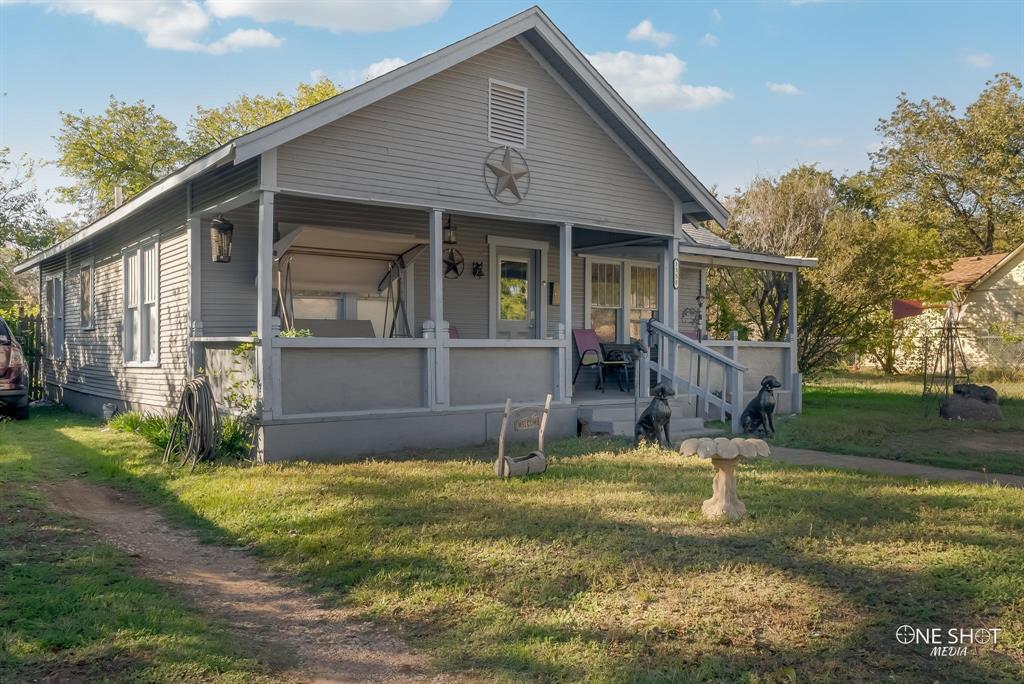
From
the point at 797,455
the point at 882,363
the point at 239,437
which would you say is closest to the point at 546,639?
the point at 239,437

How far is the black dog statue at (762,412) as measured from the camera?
11.2m

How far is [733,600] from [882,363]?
2941 centimetres

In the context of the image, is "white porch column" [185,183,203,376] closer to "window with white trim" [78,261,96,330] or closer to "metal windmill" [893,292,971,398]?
"window with white trim" [78,261,96,330]

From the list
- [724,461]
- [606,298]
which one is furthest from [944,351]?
[724,461]

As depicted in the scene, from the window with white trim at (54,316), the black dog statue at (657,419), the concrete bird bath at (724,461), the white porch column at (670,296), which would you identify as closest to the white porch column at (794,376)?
the white porch column at (670,296)

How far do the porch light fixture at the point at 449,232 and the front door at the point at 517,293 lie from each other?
1349 millimetres

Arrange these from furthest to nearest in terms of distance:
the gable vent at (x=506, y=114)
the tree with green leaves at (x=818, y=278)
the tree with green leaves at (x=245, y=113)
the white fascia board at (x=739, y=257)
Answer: the tree with green leaves at (x=245, y=113), the tree with green leaves at (x=818, y=278), the white fascia board at (x=739, y=257), the gable vent at (x=506, y=114)

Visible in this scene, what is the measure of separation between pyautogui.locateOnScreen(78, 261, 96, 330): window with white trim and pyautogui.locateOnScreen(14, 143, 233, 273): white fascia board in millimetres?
551

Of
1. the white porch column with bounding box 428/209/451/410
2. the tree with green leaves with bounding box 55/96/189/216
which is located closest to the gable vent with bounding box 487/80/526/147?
the white porch column with bounding box 428/209/451/410

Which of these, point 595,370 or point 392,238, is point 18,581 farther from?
point 595,370

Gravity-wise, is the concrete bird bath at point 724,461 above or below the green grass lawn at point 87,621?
above

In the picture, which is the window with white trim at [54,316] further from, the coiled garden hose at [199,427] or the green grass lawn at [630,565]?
the green grass lawn at [630,565]

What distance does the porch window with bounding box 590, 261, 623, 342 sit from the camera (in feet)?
48.4

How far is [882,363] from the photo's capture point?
31.0 m
